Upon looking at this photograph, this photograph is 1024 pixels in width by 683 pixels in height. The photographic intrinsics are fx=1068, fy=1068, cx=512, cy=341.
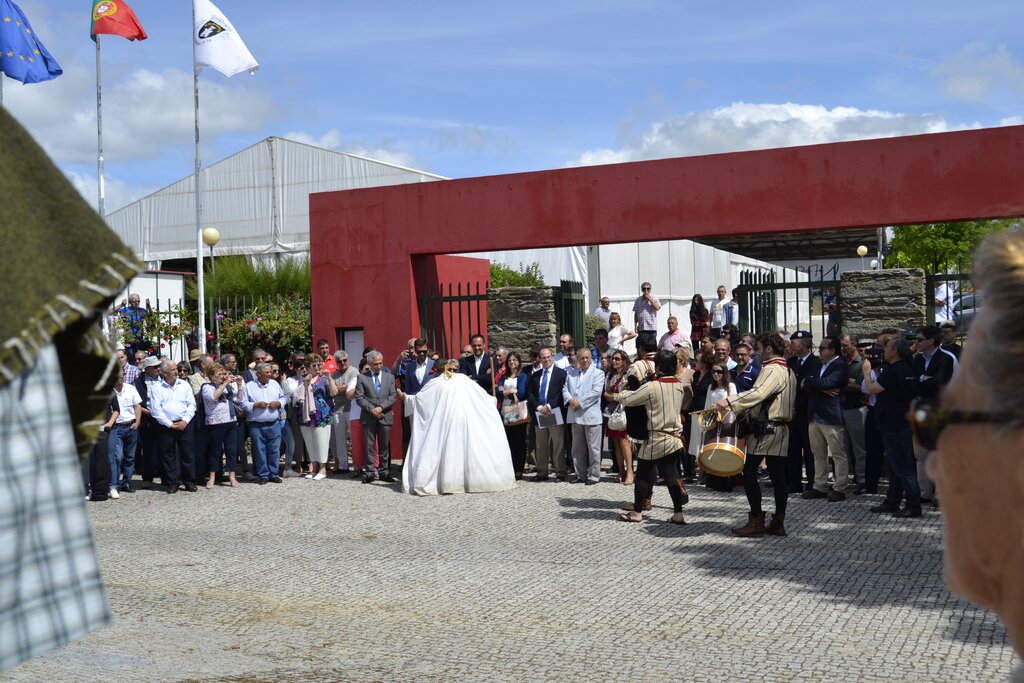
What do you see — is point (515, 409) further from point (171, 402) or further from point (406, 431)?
point (171, 402)

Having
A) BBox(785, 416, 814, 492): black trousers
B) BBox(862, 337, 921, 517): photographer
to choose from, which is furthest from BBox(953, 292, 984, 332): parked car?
BBox(785, 416, 814, 492): black trousers

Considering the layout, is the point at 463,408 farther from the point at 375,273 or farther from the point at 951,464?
the point at 951,464

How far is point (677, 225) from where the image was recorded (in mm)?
14820

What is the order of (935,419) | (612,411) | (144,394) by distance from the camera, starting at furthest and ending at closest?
(144,394) < (612,411) < (935,419)

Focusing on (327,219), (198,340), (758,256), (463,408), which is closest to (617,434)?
(463,408)

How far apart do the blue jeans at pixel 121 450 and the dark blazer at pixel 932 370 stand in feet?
31.7

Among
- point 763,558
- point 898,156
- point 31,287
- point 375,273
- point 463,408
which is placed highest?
point 898,156

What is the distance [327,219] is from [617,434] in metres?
6.26

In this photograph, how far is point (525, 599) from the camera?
799 cm

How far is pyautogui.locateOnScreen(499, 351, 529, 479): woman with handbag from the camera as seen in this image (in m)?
14.5

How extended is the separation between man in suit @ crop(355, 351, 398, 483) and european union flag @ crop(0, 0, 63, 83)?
7.74 m

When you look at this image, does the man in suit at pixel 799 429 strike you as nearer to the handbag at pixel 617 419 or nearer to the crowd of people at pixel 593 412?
the crowd of people at pixel 593 412

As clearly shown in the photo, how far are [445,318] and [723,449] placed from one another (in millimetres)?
7681

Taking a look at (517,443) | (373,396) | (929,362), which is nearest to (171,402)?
(373,396)
